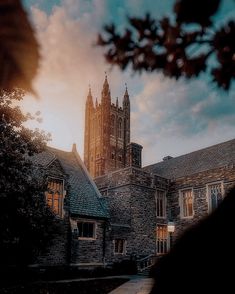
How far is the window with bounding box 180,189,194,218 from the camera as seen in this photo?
28542 mm

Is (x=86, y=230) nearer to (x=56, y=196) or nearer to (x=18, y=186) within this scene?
(x=56, y=196)

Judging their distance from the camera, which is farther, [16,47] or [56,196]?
[56,196]

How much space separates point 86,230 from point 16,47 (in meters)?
21.2

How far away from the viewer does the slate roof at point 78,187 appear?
21.8 meters

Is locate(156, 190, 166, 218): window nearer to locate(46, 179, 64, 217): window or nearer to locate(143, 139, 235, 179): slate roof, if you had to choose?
locate(143, 139, 235, 179): slate roof

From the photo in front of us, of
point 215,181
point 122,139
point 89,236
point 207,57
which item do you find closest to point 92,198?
point 89,236

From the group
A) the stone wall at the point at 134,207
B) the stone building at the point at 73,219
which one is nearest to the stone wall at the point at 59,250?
the stone building at the point at 73,219

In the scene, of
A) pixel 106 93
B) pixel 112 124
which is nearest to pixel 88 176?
→ pixel 112 124

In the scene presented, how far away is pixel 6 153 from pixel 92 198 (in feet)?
40.8

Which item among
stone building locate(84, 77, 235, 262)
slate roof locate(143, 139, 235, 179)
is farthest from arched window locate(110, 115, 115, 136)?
stone building locate(84, 77, 235, 262)

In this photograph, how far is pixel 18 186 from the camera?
1256cm

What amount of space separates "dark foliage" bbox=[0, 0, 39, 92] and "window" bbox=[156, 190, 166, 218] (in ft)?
93.3

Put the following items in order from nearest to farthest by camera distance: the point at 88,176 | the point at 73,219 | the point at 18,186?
the point at 18,186
the point at 73,219
the point at 88,176

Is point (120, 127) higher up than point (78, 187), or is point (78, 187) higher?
point (120, 127)
